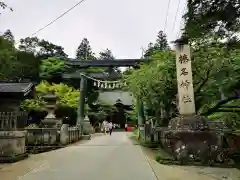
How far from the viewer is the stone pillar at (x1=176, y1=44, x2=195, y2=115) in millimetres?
14584

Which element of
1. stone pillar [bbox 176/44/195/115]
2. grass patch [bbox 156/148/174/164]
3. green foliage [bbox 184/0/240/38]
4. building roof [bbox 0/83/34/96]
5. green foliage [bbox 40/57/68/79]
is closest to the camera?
green foliage [bbox 184/0/240/38]

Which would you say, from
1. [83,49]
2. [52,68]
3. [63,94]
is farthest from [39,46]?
[83,49]

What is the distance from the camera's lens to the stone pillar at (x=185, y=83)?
47.8 feet

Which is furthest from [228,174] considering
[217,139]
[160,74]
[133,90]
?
[133,90]

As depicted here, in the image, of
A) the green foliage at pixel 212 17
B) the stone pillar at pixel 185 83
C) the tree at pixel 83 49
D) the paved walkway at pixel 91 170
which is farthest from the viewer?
the tree at pixel 83 49

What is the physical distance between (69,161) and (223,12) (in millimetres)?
8899

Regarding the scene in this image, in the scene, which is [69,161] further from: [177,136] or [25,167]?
[177,136]

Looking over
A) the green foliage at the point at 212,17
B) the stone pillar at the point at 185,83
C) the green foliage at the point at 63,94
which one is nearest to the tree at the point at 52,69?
the green foliage at the point at 63,94

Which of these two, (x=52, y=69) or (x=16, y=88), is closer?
(x=16, y=88)

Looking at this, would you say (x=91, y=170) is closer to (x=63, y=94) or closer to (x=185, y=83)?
(x=185, y=83)

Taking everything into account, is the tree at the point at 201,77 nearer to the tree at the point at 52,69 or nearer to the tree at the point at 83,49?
the tree at the point at 52,69

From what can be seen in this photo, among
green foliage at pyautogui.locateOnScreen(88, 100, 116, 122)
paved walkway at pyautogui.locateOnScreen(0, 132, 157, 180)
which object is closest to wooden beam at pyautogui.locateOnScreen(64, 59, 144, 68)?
green foliage at pyautogui.locateOnScreen(88, 100, 116, 122)

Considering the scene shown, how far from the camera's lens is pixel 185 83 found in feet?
49.0

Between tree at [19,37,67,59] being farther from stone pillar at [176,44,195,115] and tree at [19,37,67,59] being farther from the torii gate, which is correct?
stone pillar at [176,44,195,115]
